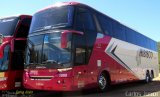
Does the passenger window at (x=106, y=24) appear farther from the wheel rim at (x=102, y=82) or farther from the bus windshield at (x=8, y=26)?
the bus windshield at (x=8, y=26)

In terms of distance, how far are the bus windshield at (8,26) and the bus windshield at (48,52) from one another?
1.03 meters

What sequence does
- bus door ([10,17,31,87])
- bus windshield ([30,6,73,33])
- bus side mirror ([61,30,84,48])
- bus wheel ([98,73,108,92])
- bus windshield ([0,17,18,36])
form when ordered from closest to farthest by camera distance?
bus side mirror ([61,30,84,48]), bus windshield ([30,6,73,33]), bus door ([10,17,31,87]), bus windshield ([0,17,18,36]), bus wheel ([98,73,108,92])

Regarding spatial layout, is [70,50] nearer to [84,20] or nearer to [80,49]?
[80,49]

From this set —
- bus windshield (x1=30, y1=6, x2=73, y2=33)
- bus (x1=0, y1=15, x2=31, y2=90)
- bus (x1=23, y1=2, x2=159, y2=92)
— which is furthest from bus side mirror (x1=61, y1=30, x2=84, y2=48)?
bus (x1=0, y1=15, x2=31, y2=90)

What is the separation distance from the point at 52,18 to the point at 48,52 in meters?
1.58

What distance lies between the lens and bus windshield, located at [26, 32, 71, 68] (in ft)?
37.9

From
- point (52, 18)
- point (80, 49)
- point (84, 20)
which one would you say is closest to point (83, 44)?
point (80, 49)

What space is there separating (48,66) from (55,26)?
1.69m

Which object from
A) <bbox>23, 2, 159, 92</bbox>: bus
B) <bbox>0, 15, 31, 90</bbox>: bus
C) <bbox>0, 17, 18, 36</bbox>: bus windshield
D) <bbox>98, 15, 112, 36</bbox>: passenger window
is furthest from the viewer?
<bbox>98, 15, 112, 36</bbox>: passenger window

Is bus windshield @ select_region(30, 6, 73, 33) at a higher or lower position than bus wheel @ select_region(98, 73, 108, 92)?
higher

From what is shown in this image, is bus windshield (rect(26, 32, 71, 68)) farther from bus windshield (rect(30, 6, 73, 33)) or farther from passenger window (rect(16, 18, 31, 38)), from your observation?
passenger window (rect(16, 18, 31, 38))

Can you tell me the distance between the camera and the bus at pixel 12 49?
41.0 feet

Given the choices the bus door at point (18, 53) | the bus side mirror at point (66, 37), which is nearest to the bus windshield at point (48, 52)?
the bus side mirror at point (66, 37)

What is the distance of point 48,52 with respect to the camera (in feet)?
39.2
